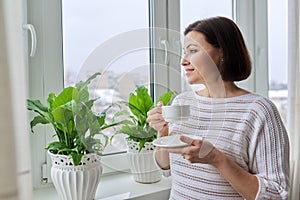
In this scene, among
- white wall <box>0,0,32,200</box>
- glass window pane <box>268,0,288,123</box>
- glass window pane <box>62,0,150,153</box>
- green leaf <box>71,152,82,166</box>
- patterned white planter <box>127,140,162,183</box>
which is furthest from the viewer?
glass window pane <box>268,0,288,123</box>

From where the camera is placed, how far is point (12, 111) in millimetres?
755

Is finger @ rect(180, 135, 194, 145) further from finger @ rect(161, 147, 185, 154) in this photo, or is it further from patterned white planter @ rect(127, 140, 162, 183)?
patterned white planter @ rect(127, 140, 162, 183)

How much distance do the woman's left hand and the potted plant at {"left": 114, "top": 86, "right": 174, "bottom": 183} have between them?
12 cm

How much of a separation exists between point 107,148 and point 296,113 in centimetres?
94

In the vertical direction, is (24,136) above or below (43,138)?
above

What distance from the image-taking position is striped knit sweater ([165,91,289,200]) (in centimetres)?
117

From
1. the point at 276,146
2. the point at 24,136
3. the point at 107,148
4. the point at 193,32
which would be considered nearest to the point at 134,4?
the point at 193,32

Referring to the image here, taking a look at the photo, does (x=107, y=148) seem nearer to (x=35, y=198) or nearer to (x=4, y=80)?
(x=35, y=198)

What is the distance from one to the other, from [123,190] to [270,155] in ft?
1.76

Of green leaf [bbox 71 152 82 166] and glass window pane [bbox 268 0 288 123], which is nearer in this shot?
green leaf [bbox 71 152 82 166]

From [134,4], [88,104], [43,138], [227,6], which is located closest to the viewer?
[88,104]

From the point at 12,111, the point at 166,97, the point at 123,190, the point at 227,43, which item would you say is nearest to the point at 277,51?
the point at 227,43

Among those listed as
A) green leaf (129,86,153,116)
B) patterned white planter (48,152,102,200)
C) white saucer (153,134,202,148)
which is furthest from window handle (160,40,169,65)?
patterned white planter (48,152,102,200)

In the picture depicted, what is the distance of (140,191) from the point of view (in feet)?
4.66
